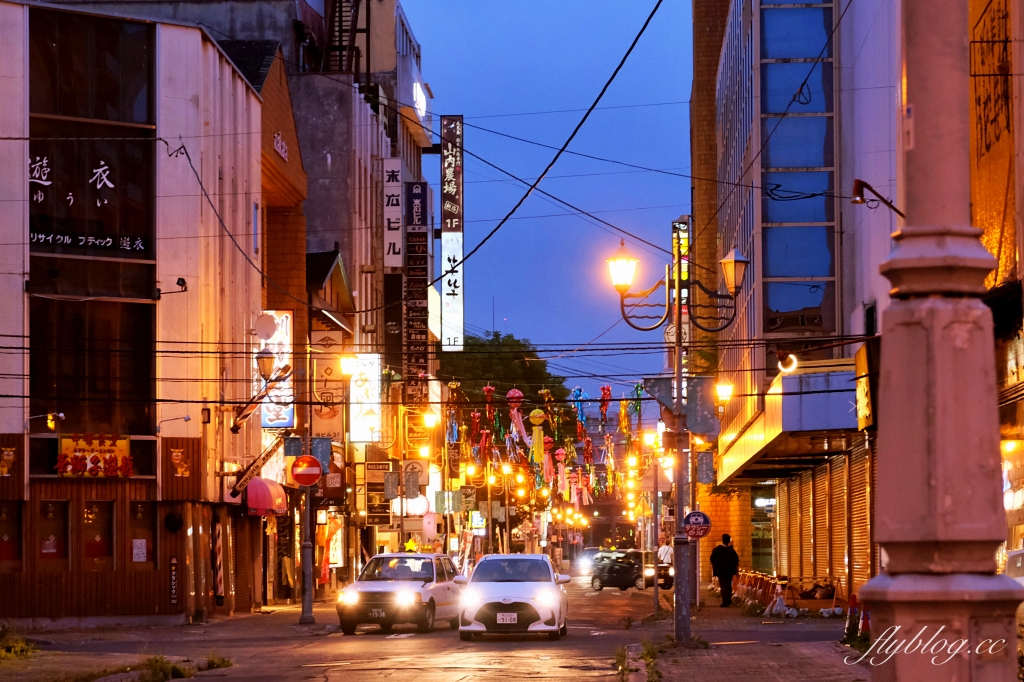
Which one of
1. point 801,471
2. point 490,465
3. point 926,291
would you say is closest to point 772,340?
point 801,471

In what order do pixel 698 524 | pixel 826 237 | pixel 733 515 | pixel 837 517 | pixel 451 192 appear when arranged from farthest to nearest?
pixel 451 192
pixel 733 515
pixel 837 517
pixel 826 237
pixel 698 524

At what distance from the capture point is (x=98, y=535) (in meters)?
33.0

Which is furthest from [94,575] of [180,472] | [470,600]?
[470,600]

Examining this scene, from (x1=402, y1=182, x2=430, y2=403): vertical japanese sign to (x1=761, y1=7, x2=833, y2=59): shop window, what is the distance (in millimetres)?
26395

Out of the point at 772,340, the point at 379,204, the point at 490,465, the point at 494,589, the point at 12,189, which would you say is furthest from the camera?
the point at 490,465

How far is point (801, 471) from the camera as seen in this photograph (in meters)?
A: 43.9

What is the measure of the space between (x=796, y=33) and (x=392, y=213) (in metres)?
28.5

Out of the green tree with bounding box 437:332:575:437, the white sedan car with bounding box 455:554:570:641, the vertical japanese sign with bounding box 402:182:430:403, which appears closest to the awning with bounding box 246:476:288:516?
the white sedan car with bounding box 455:554:570:641

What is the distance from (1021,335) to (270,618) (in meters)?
23.5

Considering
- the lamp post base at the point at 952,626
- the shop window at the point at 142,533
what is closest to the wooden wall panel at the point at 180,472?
the shop window at the point at 142,533

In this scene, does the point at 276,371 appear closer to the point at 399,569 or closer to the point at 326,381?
the point at 326,381

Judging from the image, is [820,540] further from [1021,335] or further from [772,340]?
[1021,335]

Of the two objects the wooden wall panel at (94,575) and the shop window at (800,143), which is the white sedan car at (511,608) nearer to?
the wooden wall panel at (94,575)

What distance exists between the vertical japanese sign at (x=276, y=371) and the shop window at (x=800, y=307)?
13226 millimetres
